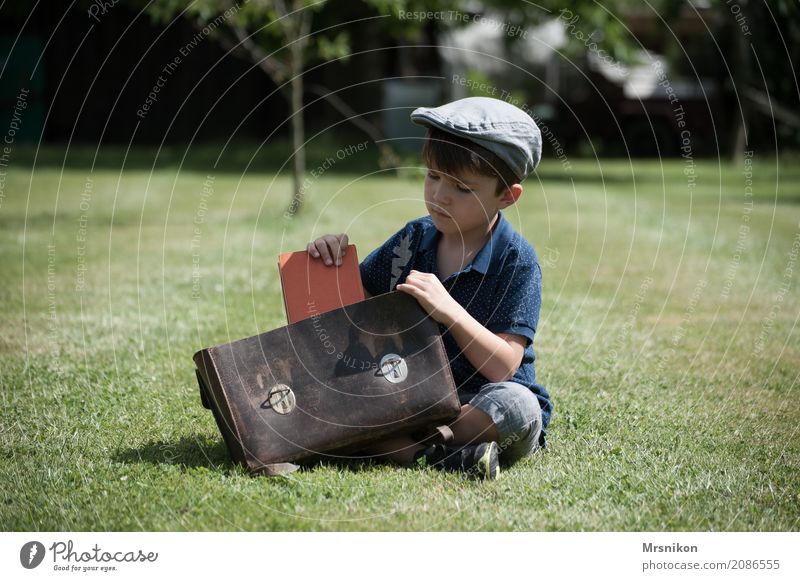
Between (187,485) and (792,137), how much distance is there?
25516 mm

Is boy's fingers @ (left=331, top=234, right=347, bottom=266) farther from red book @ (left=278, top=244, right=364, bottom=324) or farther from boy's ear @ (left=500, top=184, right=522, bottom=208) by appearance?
boy's ear @ (left=500, top=184, right=522, bottom=208)

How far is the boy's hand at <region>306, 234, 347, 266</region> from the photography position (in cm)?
371

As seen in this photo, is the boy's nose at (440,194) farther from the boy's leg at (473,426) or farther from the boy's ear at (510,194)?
the boy's leg at (473,426)

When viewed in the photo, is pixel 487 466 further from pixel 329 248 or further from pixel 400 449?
pixel 329 248

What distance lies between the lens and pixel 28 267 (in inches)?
324

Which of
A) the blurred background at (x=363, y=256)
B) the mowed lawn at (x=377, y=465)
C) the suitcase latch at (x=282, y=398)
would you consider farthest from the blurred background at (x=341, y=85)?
the suitcase latch at (x=282, y=398)

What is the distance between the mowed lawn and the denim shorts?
0.11 m

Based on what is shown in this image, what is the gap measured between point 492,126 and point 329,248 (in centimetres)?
80

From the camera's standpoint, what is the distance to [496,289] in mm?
3701

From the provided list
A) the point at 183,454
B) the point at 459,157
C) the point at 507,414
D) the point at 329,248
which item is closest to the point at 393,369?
the point at 507,414

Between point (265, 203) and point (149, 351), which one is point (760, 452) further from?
point (265, 203)

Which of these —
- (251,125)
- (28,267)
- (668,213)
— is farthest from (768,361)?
(251,125)
